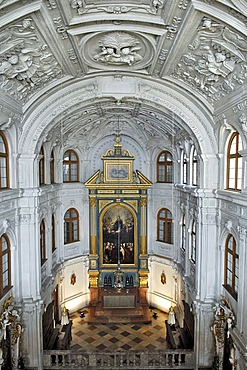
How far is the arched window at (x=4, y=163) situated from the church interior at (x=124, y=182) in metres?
0.07

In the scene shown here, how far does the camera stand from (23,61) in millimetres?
7953

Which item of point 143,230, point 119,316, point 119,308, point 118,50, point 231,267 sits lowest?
point 119,316

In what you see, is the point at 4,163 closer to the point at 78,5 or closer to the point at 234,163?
the point at 78,5

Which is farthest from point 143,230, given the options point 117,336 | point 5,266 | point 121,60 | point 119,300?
point 121,60

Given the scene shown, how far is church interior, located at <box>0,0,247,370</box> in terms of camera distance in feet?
23.7

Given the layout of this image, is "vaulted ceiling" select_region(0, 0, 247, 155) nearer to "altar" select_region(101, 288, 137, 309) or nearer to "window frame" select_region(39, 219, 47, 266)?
"window frame" select_region(39, 219, 47, 266)

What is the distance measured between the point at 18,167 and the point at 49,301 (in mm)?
6189

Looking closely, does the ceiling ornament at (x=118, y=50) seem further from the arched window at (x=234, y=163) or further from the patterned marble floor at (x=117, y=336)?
the patterned marble floor at (x=117, y=336)

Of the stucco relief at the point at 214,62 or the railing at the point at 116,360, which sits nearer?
the stucco relief at the point at 214,62

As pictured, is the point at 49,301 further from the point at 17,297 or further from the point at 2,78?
the point at 2,78

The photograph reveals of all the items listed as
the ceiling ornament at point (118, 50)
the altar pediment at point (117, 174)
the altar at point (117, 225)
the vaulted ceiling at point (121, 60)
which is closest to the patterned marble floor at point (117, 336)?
the altar at point (117, 225)

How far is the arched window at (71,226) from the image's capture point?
17.0m

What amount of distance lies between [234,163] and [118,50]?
5.11 metres

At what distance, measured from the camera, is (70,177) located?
17.4 meters
